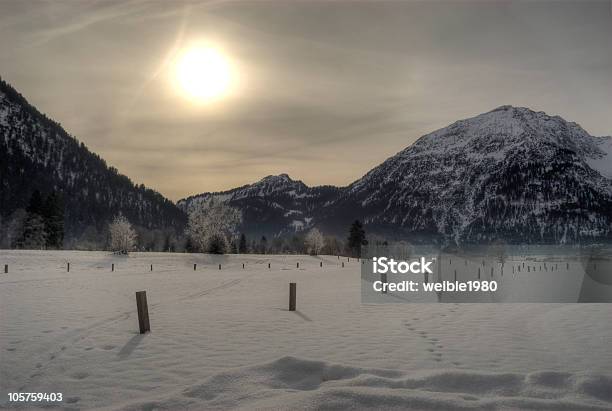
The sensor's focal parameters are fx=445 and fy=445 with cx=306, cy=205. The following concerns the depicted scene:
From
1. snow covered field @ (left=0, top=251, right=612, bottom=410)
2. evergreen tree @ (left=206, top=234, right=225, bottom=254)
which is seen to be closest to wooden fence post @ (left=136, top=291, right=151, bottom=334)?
snow covered field @ (left=0, top=251, right=612, bottom=410)

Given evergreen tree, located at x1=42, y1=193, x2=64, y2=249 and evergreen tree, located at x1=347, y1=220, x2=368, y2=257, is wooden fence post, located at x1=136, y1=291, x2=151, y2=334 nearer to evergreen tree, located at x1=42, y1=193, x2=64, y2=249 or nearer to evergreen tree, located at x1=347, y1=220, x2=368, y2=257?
evergreen tree, located at x1=42, y1=193, x2=64, y2=249

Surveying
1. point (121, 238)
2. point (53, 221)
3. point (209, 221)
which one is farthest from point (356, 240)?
point (53, 221)

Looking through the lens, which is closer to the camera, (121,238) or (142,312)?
(142,312)

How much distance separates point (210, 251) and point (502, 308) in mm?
62987

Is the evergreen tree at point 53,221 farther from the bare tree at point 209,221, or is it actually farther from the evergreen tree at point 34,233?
the bare tree at point 209,221

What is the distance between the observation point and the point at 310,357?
10.3m

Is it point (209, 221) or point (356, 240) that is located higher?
point (209, 221)

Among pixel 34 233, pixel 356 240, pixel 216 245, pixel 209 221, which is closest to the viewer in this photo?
pixel 34 233

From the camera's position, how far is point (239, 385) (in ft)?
27.2

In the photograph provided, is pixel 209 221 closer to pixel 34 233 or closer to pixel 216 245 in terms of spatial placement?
pixel 216 245

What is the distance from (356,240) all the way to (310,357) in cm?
10356

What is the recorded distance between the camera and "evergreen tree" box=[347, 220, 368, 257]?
111262 mm

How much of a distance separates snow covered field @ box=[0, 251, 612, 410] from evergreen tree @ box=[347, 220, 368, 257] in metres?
92.3

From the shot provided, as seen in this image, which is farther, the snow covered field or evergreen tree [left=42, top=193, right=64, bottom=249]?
evergreen tree [left=42, top=193, right=64, bottom=249]
